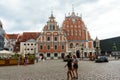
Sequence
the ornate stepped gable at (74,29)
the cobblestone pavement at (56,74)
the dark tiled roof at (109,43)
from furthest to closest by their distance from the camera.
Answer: the dark tiled roof at (109,43) → the ornate stepped gable at (74,29) → the cobblestone pavement at (56,74)

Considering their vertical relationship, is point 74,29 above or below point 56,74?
above

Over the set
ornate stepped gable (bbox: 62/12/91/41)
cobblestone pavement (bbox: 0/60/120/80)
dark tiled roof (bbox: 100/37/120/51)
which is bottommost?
cobblestone pavement (bbox: 0/60/120/80)

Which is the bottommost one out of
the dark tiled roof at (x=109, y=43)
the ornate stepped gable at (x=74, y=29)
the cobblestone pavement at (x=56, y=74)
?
the cobblestone pavement at (x=56, y=74)

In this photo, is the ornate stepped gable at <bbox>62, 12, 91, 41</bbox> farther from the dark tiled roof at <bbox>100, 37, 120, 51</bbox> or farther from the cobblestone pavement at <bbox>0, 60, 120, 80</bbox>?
the cobblestone pavement at <bbox>0, 60, 120, 80</bbox>

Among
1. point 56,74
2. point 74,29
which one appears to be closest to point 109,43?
point 74,29

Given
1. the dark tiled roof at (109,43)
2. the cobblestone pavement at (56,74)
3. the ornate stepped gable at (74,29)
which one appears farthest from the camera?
the dark tiled roof at (109,43)

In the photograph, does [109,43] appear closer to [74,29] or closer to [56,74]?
[74,29]

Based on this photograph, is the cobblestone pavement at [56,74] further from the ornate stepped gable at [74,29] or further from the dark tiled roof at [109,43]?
the dark tiled roof at [109,43]

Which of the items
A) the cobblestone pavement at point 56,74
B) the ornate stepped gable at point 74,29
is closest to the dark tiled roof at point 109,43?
the ornate stepped gable at point 74,29

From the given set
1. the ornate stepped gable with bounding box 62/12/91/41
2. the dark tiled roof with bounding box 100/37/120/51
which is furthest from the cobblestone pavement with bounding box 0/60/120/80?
the dark tiled roof with bounding box 100/37/120/51

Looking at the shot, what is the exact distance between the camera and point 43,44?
73062 mm

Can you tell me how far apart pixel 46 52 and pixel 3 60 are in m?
39.4

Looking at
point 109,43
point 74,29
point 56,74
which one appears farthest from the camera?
point 109,43

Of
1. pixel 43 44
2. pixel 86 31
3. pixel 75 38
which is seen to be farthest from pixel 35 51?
pixel 86 31
